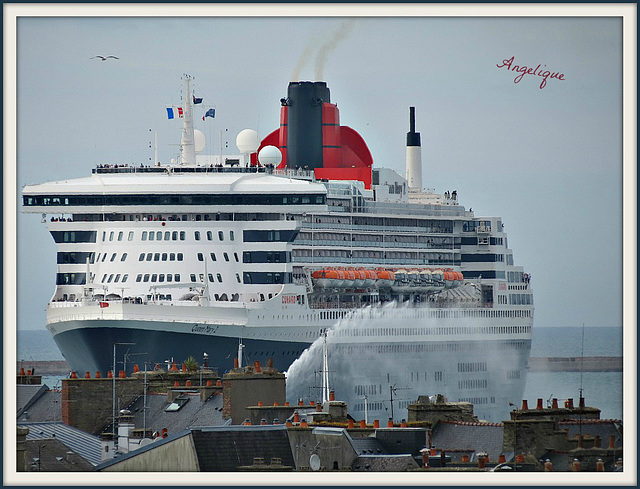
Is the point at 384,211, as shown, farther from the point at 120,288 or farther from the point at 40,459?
the point at 40,459

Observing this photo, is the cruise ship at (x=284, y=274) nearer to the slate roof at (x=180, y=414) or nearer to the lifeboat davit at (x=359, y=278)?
the lifeboat davit at (x=359, y=278)

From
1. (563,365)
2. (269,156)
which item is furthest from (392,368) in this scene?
(563,365)

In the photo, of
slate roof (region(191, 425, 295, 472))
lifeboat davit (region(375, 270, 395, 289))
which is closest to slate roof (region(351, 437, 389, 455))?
slate roof (region(191, 425, 295, 472))

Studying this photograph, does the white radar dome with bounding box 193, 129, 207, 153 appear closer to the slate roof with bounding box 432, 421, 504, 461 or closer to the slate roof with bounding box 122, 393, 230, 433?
the slate roof with bounding box 122, 393, 230, 433

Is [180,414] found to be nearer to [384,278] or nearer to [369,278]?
[369,278]

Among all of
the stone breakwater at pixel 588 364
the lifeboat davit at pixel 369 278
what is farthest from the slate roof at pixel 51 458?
the stone breakwater at pixel 588 364
